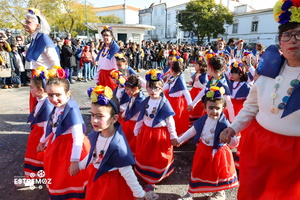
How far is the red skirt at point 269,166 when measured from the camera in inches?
Answer: 60.5

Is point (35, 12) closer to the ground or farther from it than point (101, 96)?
farther from it

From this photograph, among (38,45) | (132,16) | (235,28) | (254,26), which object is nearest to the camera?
(38,45)

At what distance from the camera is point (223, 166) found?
262 centimetres

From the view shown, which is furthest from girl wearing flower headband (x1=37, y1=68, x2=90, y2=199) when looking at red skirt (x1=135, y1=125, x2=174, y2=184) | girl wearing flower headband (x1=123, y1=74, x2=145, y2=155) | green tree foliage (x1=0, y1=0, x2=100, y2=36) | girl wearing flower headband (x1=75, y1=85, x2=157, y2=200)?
green tree foliage (x1=0, y1=0, x2=100, y2=36)

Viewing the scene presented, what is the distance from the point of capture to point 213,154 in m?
2.62

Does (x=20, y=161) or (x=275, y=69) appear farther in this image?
(x=20, y=161)

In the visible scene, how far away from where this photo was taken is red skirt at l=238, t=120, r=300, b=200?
154cm

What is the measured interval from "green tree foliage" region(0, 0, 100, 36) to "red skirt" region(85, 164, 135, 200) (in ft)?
69.7

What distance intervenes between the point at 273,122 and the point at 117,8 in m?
77.5

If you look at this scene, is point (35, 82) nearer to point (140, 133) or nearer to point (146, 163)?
point (140, 133)

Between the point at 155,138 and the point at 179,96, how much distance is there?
171 cm

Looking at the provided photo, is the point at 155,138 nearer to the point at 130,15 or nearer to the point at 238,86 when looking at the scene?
the point at 238,86

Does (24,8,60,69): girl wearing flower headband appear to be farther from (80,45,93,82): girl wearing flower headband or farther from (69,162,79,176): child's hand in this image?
(80,45,93,82): girl wearing flower headband

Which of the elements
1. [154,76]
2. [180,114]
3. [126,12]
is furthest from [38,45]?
[126,12]
